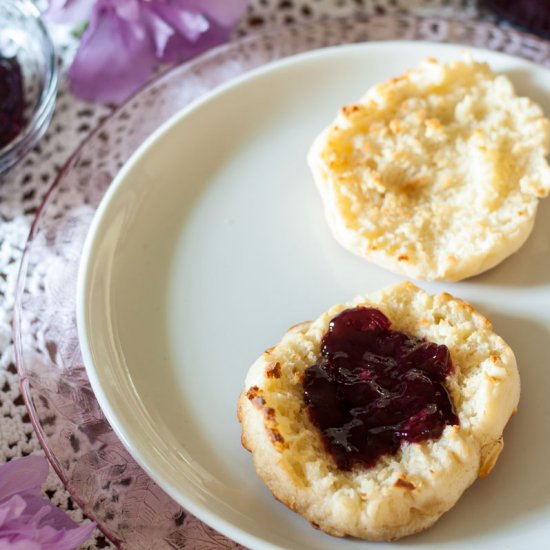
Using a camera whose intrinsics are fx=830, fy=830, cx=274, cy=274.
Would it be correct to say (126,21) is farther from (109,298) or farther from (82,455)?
(82,455)

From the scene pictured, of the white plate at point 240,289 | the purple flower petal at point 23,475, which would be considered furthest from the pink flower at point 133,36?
the purple flower petal at point 23,475

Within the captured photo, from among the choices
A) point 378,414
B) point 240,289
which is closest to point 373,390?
point 378,414

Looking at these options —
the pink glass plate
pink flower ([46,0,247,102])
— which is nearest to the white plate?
the pink glass plate

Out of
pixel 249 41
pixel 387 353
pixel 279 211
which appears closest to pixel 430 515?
pixel 387 353

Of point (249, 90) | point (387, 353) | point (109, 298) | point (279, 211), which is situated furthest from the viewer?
point (249, 90)

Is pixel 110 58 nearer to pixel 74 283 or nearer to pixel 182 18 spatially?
pixel 182 18

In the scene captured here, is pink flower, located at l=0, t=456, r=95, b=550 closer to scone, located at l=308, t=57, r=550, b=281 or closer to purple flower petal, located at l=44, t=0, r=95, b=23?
scone, located at l=308, t=57, r=550, b=281
